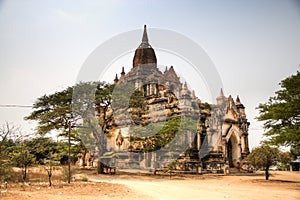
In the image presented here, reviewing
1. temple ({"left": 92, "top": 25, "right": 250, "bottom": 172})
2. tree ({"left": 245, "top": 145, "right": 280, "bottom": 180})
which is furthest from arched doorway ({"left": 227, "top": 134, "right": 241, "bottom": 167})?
tree ({"left": 245, "top": 145, "right": 280, "bottom": 180})

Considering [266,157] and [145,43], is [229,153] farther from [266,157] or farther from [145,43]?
[145,43]

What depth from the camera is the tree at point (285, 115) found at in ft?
41.5

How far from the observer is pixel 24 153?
13.0 m

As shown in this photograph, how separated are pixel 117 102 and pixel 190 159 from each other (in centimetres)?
761

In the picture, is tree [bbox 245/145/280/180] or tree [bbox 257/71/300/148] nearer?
tree [bbox 257/71/300/148]

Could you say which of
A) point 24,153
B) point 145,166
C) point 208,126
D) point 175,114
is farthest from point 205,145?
point 24,153

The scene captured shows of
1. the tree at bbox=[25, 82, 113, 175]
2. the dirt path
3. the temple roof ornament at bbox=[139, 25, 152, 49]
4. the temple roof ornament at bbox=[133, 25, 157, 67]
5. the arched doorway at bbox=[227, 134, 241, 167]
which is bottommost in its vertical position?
the dirt path

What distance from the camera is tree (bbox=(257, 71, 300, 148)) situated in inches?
498

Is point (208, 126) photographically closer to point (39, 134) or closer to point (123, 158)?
point (123, 158)

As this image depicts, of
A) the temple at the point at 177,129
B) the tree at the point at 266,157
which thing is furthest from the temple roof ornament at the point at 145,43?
the tree at the point at 266,157

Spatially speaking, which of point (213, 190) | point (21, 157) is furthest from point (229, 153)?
point (21, 157)

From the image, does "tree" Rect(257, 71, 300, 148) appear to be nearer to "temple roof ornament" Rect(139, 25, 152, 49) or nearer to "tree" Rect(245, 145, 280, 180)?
"tree" Rect(245, 145, 280, 180)

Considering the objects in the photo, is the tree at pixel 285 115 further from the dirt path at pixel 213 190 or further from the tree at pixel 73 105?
the tree at pixel 73 105

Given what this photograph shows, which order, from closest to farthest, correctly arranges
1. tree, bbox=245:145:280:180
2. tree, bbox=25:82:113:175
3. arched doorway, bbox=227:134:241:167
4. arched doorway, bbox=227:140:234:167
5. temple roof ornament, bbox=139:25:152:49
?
tree, bbox=245:145:280:180 < tree, bbox=25:82:113:175 < arched doorway, bbox=227:134:241:167 < arched doorway, bbox=227:140:234:167 < temple roof ornament, bbox=139:25:152:49
